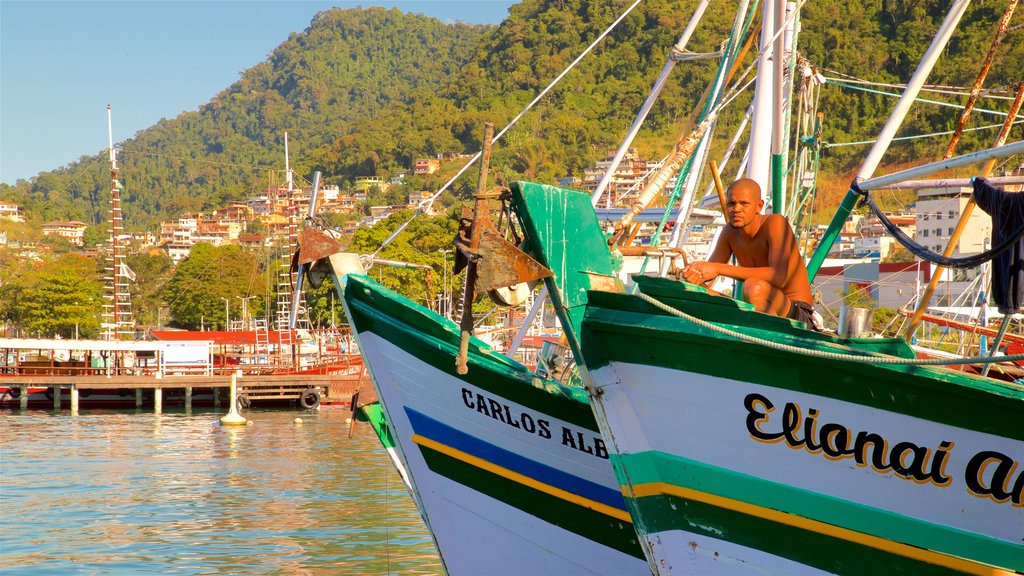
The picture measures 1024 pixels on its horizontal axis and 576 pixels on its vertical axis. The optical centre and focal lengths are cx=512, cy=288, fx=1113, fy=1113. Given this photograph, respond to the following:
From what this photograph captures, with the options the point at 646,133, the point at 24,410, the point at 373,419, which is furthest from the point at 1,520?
the point at 646,133

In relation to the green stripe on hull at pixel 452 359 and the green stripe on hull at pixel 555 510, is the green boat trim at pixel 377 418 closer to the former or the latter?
the green stripe on hull at pixel 452 359

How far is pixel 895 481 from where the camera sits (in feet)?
21.1

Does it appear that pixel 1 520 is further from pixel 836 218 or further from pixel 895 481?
pixel 895 481

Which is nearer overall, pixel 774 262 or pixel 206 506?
pixel 774 262

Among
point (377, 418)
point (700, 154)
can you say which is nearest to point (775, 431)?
point (377, 418)

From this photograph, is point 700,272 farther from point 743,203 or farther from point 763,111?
point 763,111

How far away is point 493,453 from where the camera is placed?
898 cm

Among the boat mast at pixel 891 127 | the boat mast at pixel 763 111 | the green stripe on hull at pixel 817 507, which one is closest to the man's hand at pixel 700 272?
the green stripe on hull at pixel 817 507

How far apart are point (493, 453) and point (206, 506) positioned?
A: 11.2 metres

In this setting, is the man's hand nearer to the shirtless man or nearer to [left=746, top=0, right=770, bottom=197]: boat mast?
the shirtless man

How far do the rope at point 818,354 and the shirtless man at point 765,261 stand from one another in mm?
804

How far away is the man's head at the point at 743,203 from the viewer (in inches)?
304

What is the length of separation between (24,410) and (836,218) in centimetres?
4322

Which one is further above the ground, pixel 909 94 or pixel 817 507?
pixel 909 94
